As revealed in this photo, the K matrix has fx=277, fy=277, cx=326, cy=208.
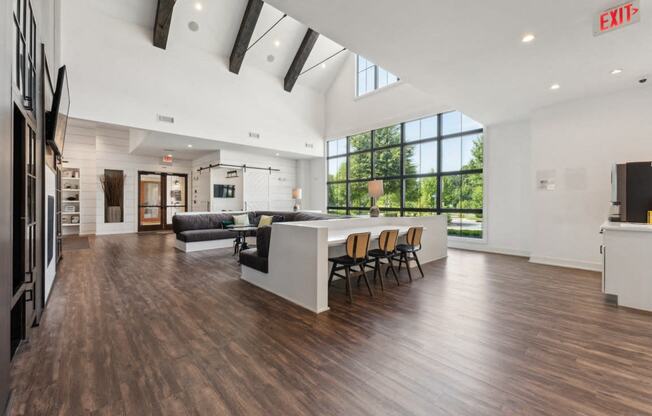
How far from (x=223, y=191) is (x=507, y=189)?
845 cm

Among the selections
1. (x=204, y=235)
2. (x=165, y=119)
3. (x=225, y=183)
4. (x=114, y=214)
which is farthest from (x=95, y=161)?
(x=204, y=235)

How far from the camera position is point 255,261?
3977 millimetres

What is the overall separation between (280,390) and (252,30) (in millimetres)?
8498

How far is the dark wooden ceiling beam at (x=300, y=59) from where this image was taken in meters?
8.75

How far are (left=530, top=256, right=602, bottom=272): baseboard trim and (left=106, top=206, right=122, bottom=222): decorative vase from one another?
12570 millimetres

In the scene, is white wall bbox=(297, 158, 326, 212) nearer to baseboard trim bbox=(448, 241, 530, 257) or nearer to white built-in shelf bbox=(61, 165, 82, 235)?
baseboard trim bbox=(448, 241, 530, 257)

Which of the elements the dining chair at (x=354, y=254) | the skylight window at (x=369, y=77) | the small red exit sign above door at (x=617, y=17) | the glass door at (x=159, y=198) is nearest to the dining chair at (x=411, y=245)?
the dining chair at (x=354, y=254)

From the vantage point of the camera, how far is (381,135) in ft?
29.6

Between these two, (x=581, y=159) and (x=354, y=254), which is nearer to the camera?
(x=354, y=254)

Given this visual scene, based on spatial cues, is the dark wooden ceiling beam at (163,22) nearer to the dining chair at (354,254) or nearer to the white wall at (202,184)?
the white wall at (202,184)

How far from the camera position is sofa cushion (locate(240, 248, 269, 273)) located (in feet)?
12.6

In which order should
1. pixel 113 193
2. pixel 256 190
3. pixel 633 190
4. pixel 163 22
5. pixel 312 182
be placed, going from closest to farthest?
pixel 633 190 < pixel 163 22 < pixel 113 193 < pixel 256 190 < pixel 312 182

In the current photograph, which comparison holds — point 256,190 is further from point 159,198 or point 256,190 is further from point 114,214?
point 114,214

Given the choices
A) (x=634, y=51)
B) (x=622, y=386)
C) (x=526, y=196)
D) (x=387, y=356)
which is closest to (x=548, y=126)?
(x=526, y=196)
